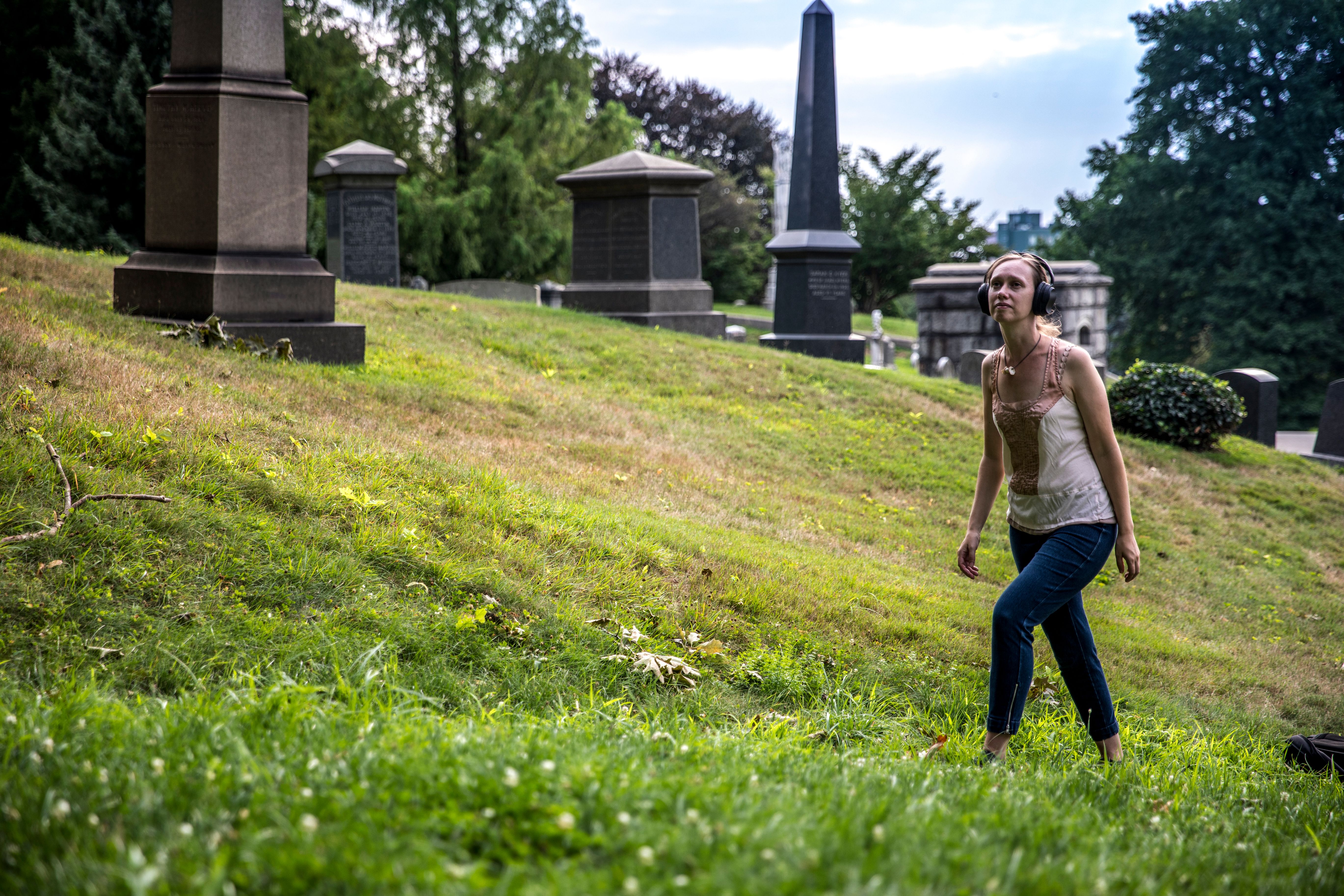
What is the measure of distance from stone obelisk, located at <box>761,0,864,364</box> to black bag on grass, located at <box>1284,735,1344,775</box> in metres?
11.8

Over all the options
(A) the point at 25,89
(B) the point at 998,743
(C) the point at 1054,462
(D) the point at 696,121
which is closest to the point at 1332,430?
(C) the point at 1054,462

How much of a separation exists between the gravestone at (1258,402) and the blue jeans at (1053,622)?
1269cm

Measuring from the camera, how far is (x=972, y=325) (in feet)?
62.9

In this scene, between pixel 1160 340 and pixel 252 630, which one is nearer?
pixel 252 630

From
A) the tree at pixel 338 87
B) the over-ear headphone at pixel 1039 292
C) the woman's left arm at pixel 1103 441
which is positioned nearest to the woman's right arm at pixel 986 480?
the over-ear headphone at pixel 1039 292

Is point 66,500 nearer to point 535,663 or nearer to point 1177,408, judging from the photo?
point 535,663

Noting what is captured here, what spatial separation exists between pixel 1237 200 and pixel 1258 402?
63.9ft

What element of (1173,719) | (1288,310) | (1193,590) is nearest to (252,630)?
(1173,719)

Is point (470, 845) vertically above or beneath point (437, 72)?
beneath

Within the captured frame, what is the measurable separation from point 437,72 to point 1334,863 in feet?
87.2

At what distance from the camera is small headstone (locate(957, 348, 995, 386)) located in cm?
1466

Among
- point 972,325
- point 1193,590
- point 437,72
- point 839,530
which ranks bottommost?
point 1193,590

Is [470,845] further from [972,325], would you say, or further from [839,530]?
[972,325]

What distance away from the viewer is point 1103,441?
136 inches
